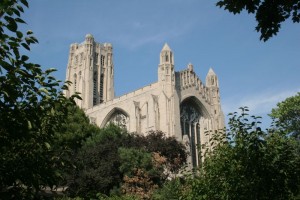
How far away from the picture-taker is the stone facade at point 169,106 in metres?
48.8

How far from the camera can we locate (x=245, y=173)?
11.7 m

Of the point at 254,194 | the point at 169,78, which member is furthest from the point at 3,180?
the point at 169,78

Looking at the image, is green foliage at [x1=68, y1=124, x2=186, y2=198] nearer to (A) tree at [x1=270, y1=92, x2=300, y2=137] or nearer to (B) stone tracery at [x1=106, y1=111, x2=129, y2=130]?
(A) tree at [x1=270, y1=92, x2=300, y2=137]

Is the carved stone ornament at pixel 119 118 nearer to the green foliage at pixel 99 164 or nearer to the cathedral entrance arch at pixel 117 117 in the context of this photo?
the cathedral entrance arch at pixel 117 117

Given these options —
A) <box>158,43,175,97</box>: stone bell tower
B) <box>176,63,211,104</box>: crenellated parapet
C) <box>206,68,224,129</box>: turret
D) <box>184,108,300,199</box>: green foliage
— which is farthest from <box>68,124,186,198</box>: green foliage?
<box>206,68,224,129</box>: turret

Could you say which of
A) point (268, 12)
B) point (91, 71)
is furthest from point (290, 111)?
point (91, 71)

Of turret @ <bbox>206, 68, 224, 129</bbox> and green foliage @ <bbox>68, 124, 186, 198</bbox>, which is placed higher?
turret @ <bbox>206, 68, 224, 129</bbox>

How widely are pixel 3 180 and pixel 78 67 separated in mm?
68218

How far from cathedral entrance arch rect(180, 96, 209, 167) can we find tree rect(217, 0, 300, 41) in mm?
45569

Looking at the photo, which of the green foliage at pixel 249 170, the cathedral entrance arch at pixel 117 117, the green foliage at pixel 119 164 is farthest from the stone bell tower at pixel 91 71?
the green foliage at pixel 249 170

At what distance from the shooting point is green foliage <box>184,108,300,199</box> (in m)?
11.3

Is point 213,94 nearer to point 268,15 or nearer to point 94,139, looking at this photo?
point 94,139

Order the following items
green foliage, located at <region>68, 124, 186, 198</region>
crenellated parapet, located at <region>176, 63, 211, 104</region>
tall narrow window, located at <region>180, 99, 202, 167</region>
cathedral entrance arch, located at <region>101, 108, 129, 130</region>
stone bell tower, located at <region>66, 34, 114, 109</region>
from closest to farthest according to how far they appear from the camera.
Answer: green foliage, located at <region>68, 124, 186, 198</region>
tall narrow window, located at <region>180, 99, 202, 167</region>
crenellated parapet, located at <region>176, 63, 211, 104</region>
cathedral entrance arch, located at <region>101, 108, 129, 130</region>
stone bell tower, located at <region>66, 34, 114, 109</region>

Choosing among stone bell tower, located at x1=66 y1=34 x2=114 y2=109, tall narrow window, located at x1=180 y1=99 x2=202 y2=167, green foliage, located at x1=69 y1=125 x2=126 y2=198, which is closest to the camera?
green foliage, located at x1=69 y1=125 x2=126 y2=198
